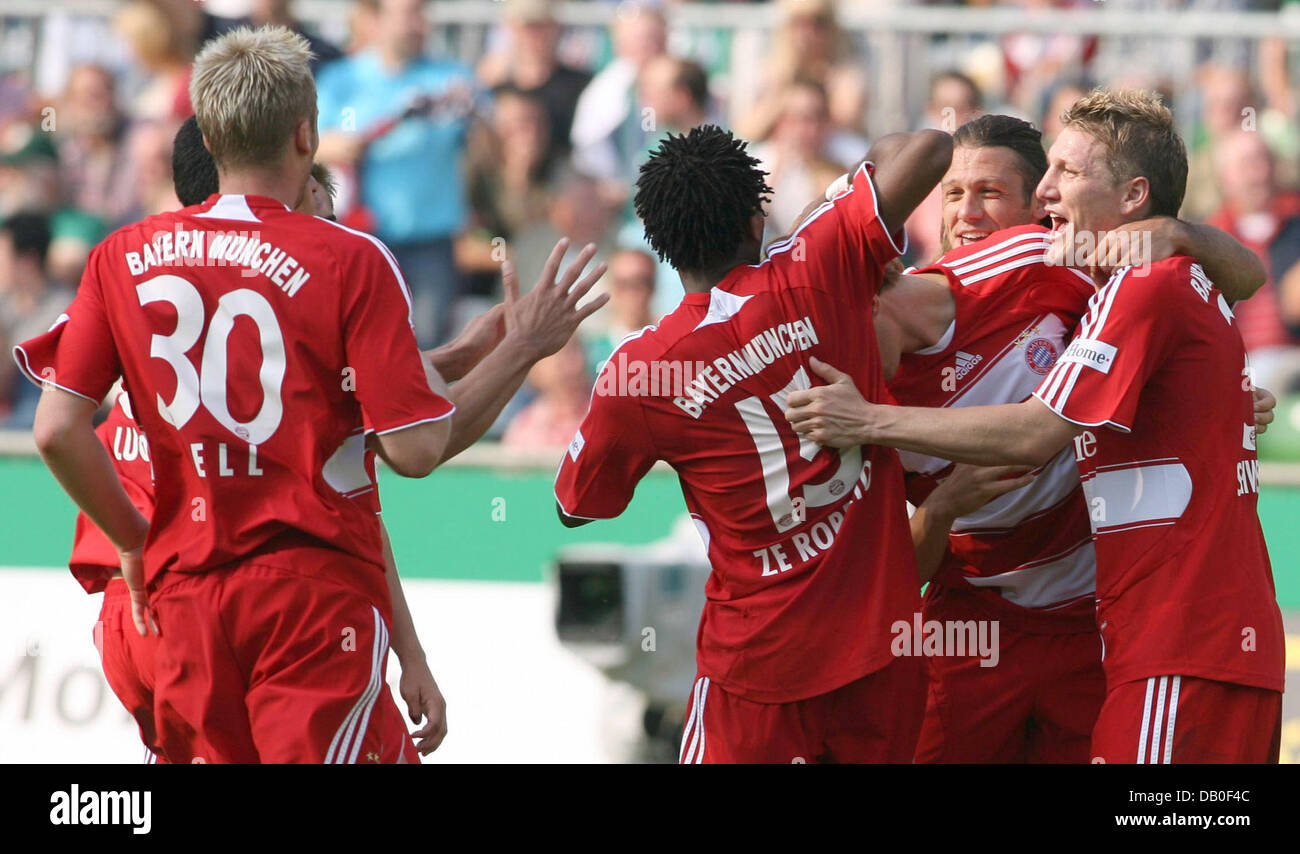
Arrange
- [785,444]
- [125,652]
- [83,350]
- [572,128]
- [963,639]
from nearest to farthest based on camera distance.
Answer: [83,350] → [785,444] → [125,652] → [963,639] → [572,128]

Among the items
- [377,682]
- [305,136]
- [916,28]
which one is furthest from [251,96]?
[916,28]

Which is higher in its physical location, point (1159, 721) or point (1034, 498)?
point (1034, 498)

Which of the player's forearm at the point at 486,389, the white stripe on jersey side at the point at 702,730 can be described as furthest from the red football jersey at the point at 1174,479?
the player's forearm at the point at 486,389

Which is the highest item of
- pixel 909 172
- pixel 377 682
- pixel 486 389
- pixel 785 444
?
pixel 909 172

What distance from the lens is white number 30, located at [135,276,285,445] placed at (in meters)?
3.61

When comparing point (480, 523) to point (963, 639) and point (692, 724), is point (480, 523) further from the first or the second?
point (692, 724)

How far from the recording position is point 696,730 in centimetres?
413

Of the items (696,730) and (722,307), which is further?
(696,730)

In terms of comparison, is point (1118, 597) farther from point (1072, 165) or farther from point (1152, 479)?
point (1072, 165)

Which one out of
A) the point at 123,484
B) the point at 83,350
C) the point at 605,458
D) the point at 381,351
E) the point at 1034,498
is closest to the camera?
the point at 381,351

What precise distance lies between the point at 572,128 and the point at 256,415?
5845mm

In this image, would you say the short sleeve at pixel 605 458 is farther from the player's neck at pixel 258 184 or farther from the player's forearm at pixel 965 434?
the player's neck at pixel 258 184
